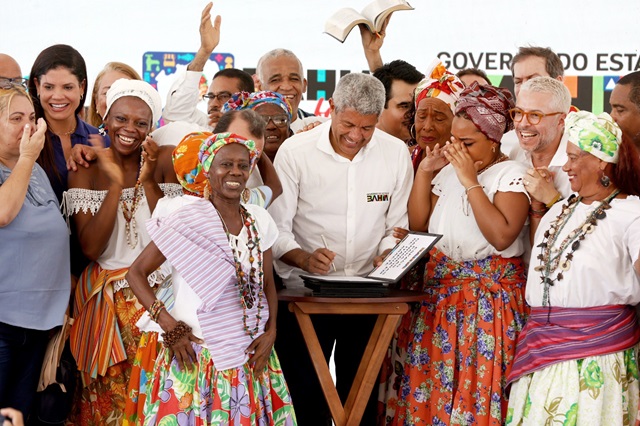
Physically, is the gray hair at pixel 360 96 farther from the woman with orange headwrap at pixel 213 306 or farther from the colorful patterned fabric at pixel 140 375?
the colorful patterned fabric at pixel 140 375

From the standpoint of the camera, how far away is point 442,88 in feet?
14.9

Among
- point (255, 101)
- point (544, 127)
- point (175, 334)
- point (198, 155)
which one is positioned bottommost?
point (175, 334)

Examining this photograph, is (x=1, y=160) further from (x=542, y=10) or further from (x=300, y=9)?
(x=542, y=10)

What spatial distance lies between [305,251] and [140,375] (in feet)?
3.08

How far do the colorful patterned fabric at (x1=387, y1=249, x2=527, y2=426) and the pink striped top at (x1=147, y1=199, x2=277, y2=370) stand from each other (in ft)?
3.19

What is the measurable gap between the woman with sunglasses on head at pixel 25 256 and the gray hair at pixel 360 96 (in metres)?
1.33

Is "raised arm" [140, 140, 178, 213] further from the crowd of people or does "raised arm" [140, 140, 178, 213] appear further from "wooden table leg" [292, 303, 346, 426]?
"wooden table leg" [292, 303, 346, 426]

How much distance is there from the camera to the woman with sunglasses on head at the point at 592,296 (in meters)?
3.61

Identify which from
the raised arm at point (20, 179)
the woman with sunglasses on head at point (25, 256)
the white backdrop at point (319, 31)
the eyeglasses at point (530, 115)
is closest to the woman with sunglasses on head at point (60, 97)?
the woman with sunglasses on head at point (25, 256)

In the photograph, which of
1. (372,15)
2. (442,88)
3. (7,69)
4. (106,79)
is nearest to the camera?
(442,88)

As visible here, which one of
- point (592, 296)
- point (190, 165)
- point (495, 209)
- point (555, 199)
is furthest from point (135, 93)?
point (592, 296)

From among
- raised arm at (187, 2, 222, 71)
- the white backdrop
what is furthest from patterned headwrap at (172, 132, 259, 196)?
the white backdrop

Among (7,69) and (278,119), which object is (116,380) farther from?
(7,69)

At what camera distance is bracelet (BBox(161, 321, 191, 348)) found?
3488 mm
